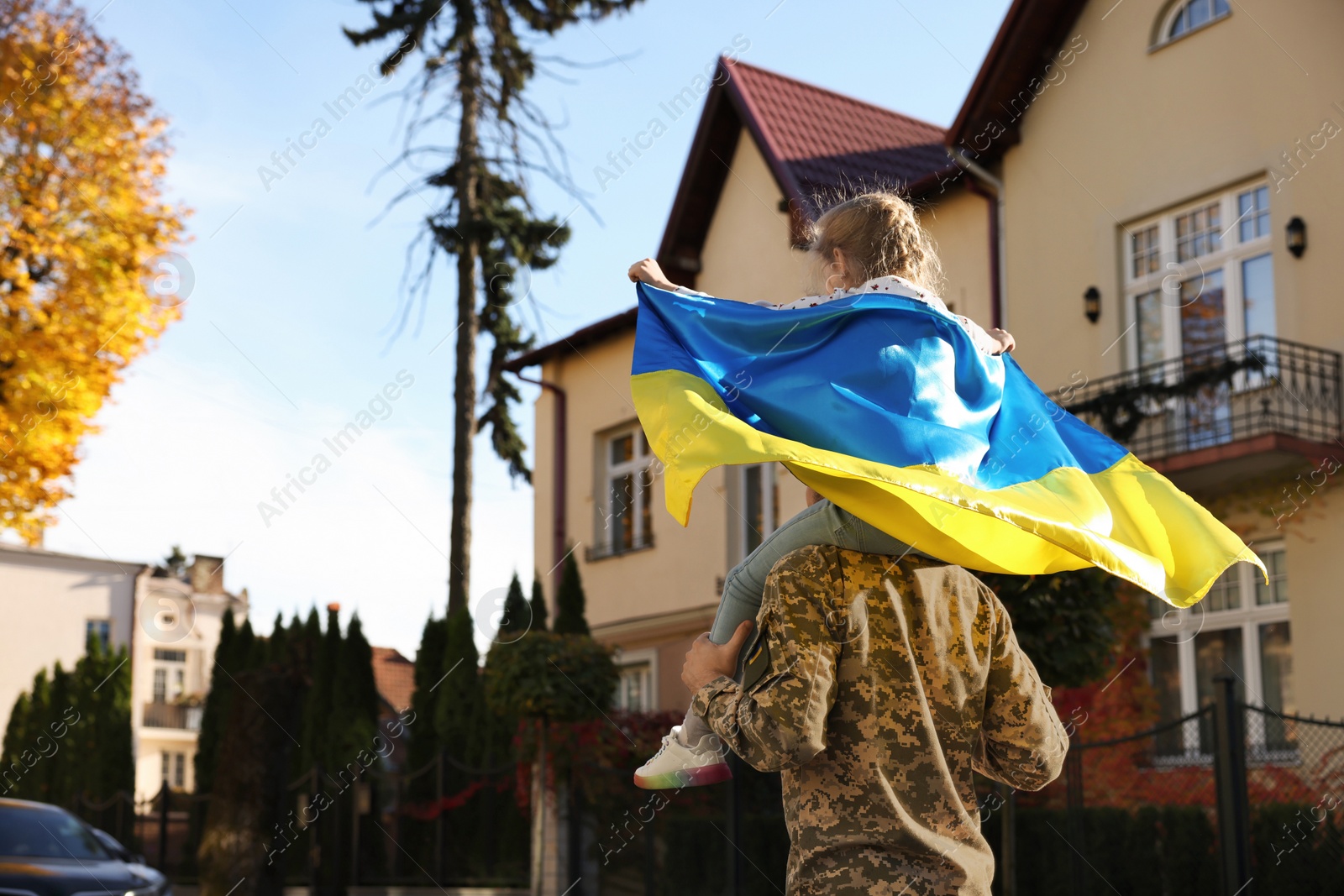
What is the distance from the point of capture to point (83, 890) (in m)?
12.3

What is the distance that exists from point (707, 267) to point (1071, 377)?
721 centimetres

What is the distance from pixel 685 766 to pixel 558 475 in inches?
841

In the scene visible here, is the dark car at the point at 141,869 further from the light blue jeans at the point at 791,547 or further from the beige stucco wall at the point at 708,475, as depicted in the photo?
the light blue jeans at the point at 791,547

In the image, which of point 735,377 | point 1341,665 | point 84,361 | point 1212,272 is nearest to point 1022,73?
point 1212,272

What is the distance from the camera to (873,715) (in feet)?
8.72

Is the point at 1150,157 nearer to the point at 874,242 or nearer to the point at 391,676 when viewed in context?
the point at 874,242

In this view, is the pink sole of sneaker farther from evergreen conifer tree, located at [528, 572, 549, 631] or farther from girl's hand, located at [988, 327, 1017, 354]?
evergreen conifer tree, located at [528, 572, 549, 631]

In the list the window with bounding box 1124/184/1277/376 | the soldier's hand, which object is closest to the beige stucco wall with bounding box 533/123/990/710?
the window with bounding box 1124/184/1277/376

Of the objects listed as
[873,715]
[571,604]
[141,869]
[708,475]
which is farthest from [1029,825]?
[873,715]

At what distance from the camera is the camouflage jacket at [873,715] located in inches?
102

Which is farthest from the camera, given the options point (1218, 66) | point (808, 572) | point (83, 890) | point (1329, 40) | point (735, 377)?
point (1218, 66)

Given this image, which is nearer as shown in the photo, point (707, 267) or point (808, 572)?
point (808, 572)

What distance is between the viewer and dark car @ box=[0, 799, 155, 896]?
478 inches

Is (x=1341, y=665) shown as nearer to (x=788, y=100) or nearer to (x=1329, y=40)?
(x=1329, y=40)
